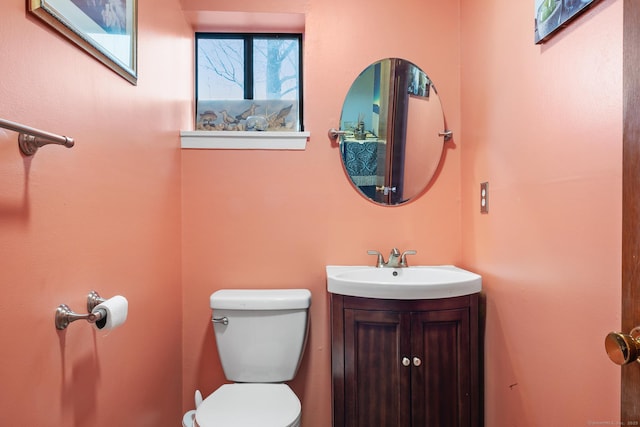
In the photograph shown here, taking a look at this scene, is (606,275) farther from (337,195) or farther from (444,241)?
(337,195)

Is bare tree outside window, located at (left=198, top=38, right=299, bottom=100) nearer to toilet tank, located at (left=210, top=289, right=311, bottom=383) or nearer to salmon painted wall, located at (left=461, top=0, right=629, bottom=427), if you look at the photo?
salmon painted wall, located at (left=461, top=0, right=629, bottom=427)

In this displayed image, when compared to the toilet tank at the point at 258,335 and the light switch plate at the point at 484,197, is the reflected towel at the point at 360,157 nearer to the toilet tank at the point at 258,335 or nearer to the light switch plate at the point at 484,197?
the light switch plate at the point at 484,197

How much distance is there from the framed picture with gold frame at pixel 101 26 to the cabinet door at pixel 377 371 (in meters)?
1.19

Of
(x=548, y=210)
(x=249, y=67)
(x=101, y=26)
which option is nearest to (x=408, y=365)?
(x=548, y=210)

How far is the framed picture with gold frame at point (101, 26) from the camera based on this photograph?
2.62 feet

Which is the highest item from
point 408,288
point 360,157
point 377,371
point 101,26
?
point 101,26

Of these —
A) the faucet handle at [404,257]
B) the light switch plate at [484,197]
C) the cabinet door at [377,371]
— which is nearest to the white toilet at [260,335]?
the cabinet door at [377,371]

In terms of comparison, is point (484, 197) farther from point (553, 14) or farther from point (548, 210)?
point (553, 14)

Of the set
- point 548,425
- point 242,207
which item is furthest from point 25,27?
point 548,425

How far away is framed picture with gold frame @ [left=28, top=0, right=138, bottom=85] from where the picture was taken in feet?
2.62

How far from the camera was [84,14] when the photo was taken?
90 centimetres

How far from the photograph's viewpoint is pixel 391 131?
1.70m

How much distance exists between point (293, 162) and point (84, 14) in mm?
974

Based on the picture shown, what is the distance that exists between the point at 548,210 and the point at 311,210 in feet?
3.27
